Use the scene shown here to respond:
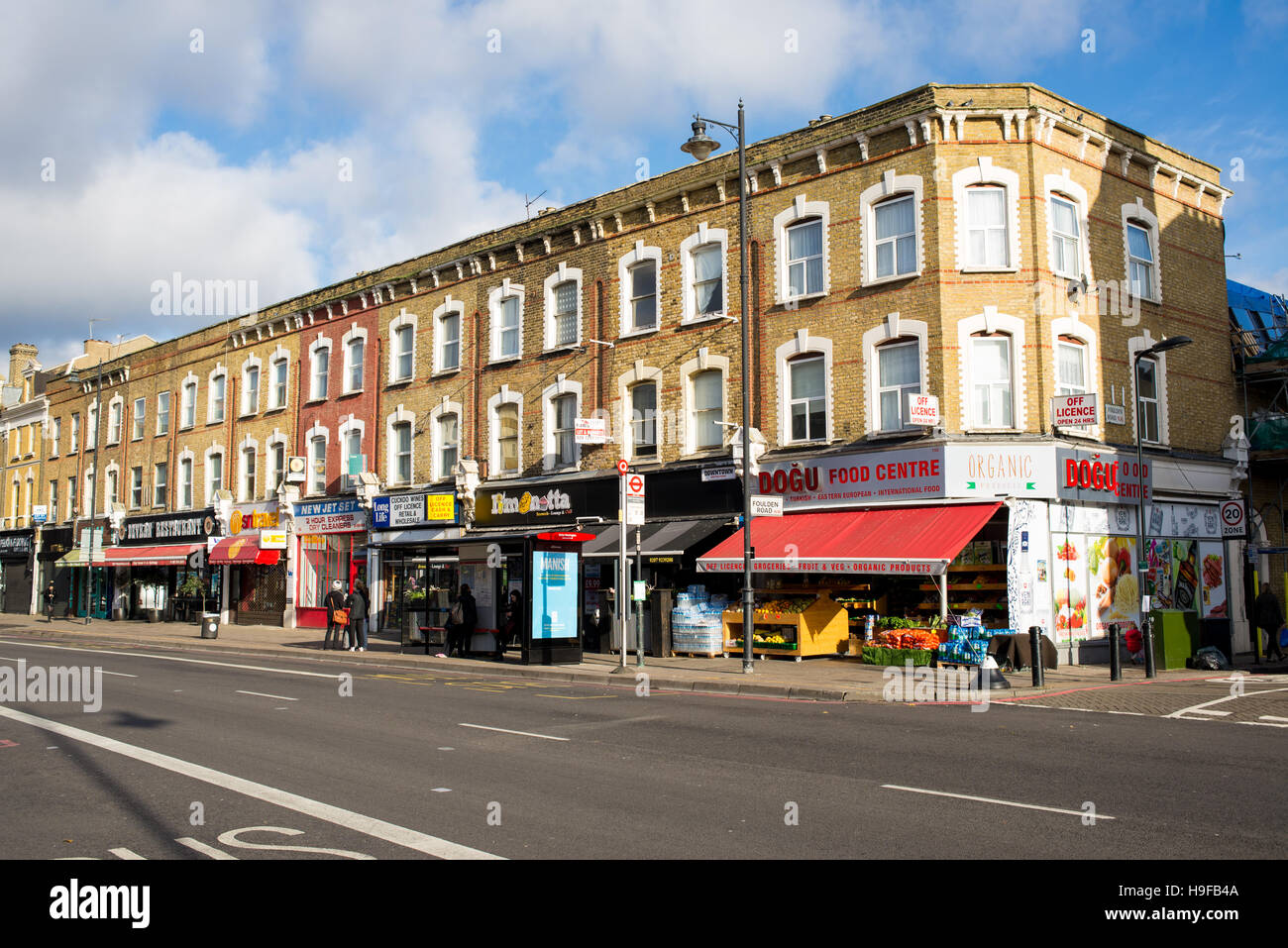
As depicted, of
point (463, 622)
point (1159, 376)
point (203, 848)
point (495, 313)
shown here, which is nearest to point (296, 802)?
point (203, 848)

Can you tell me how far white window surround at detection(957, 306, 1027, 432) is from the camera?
70.5 feet

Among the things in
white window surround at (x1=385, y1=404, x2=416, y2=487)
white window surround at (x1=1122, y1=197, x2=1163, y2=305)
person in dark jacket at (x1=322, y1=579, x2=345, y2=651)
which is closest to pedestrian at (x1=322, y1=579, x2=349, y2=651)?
person in dark jacket at (x1=322, y1=579, x2=345, y2=651)

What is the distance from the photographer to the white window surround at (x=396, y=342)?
34.2 metres

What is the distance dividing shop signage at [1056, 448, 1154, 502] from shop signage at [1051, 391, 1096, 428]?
0.57 m

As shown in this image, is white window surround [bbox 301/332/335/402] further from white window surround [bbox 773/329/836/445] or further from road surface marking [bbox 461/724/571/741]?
road surface marking [bbox 461/724/571/741]

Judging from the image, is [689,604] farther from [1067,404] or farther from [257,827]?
[257,827]

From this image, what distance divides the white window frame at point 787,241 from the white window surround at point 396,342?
14.1 metres

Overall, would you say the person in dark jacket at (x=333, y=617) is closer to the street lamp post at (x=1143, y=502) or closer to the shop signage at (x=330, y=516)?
the shop signage at (x=330, y=516)

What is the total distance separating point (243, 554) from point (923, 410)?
2713 centimetres

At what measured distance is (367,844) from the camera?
6844 millimetres

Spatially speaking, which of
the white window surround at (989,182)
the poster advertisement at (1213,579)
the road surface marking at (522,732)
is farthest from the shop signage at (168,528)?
the poster advertisement at (1213,579)

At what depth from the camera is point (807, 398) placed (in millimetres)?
24000
